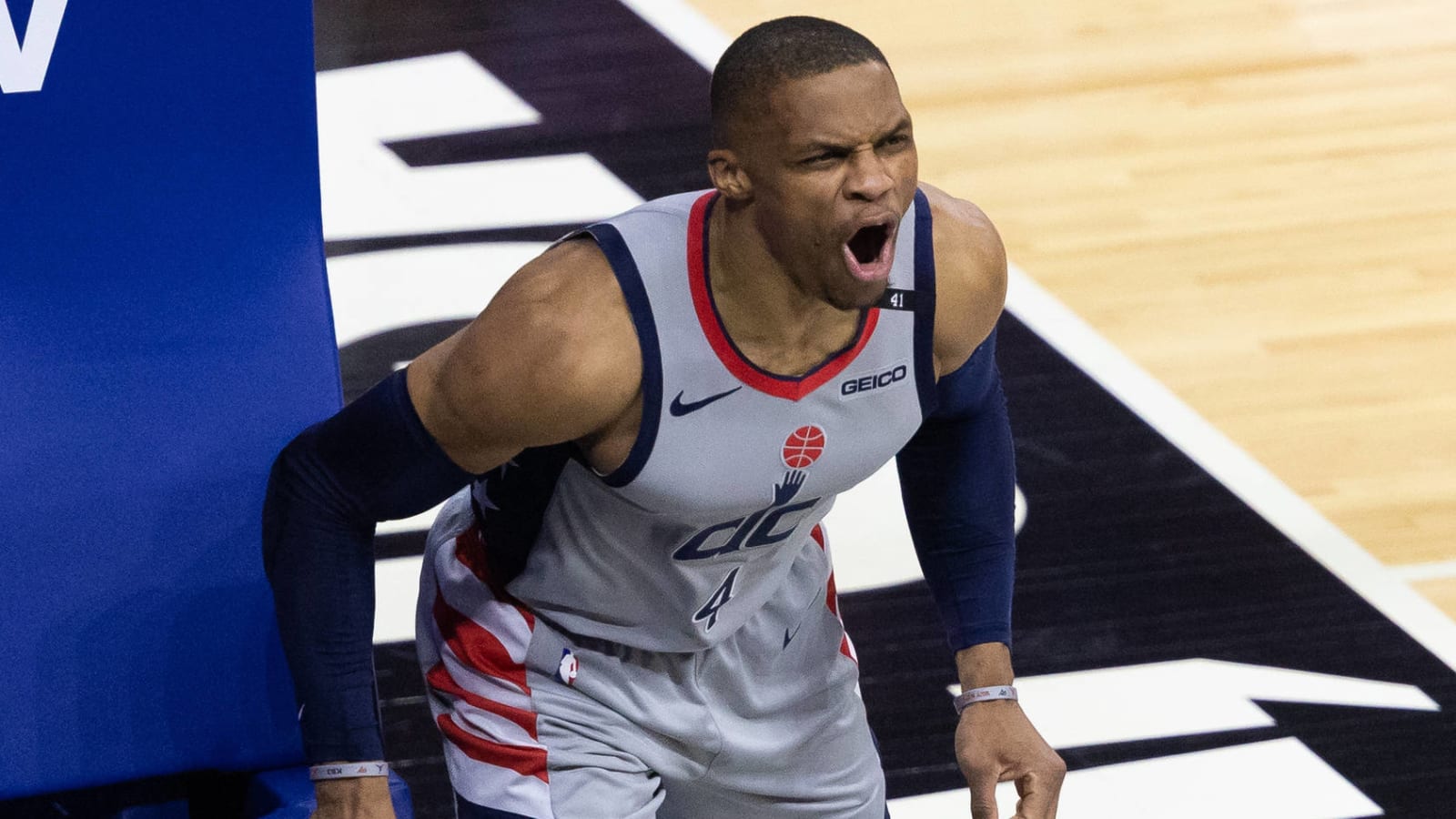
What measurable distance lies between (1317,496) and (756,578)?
2.24m

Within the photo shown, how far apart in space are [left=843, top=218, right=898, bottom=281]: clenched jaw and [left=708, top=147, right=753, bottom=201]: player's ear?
0.38ft

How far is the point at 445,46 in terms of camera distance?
19.7 ft

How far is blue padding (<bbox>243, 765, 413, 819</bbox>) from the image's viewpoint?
2.30m

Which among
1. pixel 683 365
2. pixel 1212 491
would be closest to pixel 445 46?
pixel 1212 491

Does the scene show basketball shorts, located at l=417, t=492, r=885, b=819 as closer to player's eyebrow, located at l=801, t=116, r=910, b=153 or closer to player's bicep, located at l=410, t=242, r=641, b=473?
player's bicep, located at l=410, t=242, r=641, b=473

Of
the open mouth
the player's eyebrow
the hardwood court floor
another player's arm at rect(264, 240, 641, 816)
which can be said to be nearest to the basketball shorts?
another player's arm at rect(264, 240, 641, 816)

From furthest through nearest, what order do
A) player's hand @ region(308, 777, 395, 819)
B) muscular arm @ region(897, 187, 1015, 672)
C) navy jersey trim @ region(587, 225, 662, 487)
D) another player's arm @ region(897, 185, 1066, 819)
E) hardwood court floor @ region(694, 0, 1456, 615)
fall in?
hardwood court floor @ region(694, 0, 1456, 615), muscular arm @ region(897, 187, 1015, 672), another player's arm @ region(897, 185, 1066, 819), player's hand @ region(308, 777, 395, 819), navy jersey trim @ region(587, 225, 662, 487)

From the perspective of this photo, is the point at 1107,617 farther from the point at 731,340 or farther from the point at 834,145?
the point at 834,145

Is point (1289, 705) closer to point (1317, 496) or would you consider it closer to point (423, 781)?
point (1317, 496)

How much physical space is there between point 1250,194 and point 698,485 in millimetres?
3766

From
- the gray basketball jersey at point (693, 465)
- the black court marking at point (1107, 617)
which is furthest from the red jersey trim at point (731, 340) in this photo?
the black court marking at point (1107, 617)

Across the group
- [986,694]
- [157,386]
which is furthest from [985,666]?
[157,386]

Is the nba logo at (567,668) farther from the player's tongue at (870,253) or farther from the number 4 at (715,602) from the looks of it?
the player's tongue at (870,253)

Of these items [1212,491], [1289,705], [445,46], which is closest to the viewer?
[1289,705]
